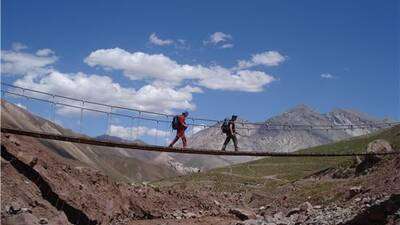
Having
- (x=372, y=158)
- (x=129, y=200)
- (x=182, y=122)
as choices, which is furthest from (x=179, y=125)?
(x=372, y=158)

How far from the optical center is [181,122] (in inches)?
1003

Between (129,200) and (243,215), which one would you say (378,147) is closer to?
(243,215)

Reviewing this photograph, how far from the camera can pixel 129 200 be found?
1389 inches

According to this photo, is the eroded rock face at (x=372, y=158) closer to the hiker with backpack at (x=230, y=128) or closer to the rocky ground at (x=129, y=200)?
the rocky ground at (x=129, y=200)

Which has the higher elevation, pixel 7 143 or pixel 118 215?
pixel 7 143

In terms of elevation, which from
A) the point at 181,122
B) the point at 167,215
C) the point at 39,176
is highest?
the point at 181,122

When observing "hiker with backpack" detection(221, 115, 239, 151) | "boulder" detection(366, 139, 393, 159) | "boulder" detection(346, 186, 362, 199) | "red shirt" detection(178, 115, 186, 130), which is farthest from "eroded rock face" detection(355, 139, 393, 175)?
"red shirt" detection(178, 115, 186, 130)

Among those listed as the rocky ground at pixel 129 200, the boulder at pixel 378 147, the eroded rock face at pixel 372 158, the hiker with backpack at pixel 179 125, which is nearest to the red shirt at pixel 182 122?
the hiker with backpack at pixel 179 125

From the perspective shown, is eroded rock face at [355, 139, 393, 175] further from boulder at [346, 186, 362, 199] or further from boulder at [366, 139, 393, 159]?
boulder at [346, 186, 362, 199]

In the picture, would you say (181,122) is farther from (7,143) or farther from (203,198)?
(203,198)

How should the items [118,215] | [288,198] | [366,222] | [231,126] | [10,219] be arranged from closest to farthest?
[10,219] → [366,222] → [231,126] → [118,215] → [288,198]

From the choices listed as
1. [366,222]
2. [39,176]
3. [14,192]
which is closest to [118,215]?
[39,176]

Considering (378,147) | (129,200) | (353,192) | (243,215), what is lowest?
(243,215)

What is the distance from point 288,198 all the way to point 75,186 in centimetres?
1890
